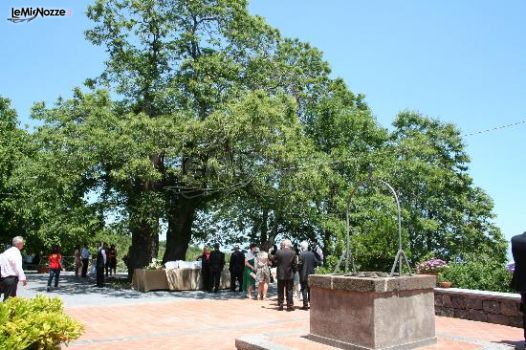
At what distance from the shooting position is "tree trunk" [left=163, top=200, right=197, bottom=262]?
20.2 meters

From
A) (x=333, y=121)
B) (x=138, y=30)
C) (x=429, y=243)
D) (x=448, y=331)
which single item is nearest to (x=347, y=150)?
(x=333, y=121)

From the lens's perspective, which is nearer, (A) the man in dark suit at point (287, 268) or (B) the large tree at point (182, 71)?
(A) the man in dark suit at point (287, 268)

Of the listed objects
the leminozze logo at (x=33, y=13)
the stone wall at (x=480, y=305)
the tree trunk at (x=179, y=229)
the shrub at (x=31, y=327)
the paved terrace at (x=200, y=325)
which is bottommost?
the paved terrace at (x=200, y=325)

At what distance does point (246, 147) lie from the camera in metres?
16.8

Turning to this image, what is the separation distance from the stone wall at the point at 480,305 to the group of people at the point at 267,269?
10.7 feet

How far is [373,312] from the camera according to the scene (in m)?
6.62

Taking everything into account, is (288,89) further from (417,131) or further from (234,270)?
(417,131)

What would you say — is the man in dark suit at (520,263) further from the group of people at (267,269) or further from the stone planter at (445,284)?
the group of people at (267,269)

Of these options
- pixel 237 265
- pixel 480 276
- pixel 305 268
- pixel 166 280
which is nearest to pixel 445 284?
pixel 480 276

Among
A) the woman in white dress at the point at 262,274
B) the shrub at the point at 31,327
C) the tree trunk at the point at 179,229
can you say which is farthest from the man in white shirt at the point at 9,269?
the tree trunk at the point at 179,229

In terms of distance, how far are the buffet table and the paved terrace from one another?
1.26 m

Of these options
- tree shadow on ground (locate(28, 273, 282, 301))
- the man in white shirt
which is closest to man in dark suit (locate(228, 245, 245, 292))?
tree shadow on ground (locate(28, 273, 282, 301))

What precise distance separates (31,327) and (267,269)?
10.9m

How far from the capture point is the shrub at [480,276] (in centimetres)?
1093
